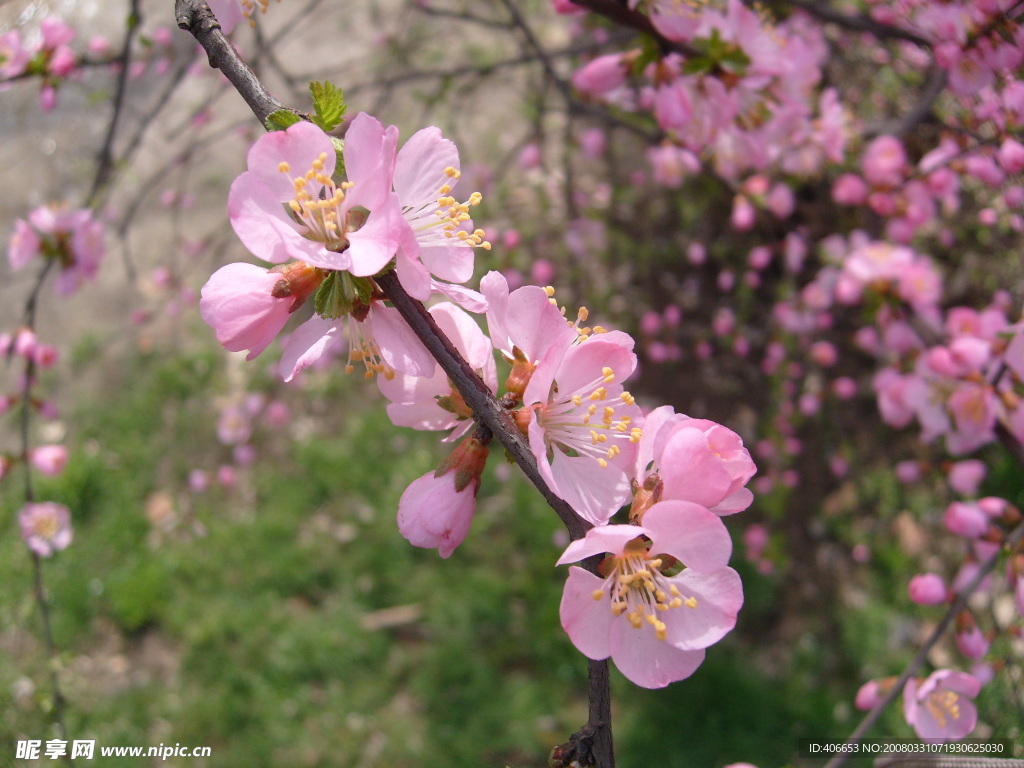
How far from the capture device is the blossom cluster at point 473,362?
72 centimetres

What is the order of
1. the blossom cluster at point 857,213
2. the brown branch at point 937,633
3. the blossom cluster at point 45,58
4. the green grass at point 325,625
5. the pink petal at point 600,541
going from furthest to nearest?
the green grass at point 325,625 < the blossom cluster at point 45,58 < the blossom cluster at point 857,213 < the brown branch at point 937,633 < the pink petal at point 600,541

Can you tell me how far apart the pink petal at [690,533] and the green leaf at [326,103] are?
0.61 metres

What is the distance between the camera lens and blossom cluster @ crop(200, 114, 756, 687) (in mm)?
722

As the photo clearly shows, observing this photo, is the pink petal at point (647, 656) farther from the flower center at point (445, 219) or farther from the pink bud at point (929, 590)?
the pink bud at point (929, 590)

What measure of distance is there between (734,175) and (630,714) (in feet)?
6.94

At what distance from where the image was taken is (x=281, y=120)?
75cm

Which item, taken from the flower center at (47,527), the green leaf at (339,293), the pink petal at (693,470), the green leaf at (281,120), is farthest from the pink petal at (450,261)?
the flower center at (47,527)

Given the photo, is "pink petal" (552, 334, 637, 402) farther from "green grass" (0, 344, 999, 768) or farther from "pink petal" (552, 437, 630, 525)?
"green grass" (0, 344, 999, 768)

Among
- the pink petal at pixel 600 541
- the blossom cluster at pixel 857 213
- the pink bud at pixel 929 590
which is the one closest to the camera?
the pink petal at pixel 600 541

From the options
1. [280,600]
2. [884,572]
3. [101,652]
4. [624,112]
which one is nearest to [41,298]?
[101,652]

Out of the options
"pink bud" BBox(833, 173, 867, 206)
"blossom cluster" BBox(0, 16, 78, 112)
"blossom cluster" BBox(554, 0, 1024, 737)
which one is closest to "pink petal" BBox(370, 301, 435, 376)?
"blossom cluster" BBox(554, 0, 1024, 737)

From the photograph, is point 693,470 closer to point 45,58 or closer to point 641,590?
point 641,590

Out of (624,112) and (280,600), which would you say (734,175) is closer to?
(624,112)

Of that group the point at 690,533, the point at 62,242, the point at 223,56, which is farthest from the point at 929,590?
the point at 62,242
